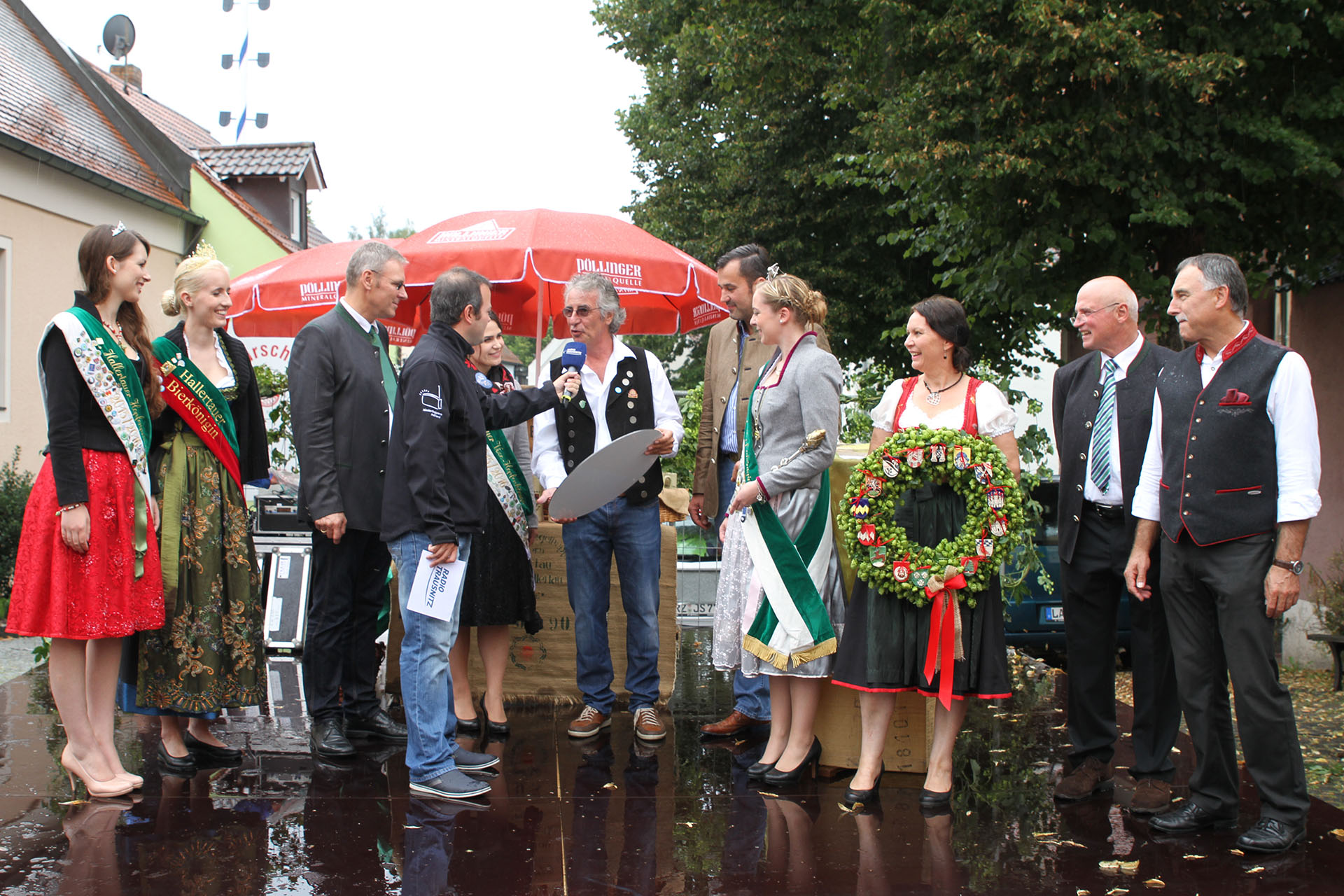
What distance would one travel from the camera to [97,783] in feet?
13.0

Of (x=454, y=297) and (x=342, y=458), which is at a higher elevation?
(x=454, y=297)

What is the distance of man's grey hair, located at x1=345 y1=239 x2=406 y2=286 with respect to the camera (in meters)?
4.64

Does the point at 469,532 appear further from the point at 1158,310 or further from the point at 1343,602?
the point at 1343,602

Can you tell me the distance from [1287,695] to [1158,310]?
523 centimetres

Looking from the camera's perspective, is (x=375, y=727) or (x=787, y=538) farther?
(x=375, y=727)

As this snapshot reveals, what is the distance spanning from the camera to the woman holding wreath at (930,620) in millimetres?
3930

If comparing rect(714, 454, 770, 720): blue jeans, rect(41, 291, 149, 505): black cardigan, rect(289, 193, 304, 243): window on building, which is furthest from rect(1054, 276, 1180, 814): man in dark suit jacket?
rect(289, 193, 304, 243): window on building

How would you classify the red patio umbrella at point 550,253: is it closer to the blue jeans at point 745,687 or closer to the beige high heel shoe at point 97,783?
the blue jeans at point 745,687

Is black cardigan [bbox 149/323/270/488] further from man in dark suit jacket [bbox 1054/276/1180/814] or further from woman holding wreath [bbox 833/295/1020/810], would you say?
man in dark suit jacket [bbox 1054/276/1180/814]

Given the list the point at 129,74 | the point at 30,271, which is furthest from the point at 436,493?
the point at 129,74

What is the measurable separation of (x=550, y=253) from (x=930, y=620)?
3414mm

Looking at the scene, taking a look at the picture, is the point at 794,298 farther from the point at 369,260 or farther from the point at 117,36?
the point at 117,36

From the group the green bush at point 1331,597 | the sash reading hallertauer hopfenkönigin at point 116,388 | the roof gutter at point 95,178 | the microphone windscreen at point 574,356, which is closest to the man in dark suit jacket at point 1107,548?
the microphone windscreen at point 574,356

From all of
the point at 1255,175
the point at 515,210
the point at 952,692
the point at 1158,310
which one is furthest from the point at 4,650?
the point at 1255,175
